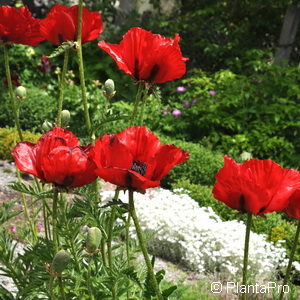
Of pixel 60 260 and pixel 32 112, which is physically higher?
pixel 60 260

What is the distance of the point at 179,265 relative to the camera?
4.05 metres

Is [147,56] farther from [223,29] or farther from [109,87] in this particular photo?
[223,29]

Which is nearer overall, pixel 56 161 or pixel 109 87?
pixel 56 161

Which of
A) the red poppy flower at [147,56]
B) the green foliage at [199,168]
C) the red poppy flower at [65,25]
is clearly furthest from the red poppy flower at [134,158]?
the green foliage at [199,168]

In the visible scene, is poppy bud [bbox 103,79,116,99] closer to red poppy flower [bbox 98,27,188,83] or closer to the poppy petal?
red poppy flower [bbox 98,27,188,83]

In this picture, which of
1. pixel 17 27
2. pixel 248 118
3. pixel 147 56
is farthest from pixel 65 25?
pixel 248 118

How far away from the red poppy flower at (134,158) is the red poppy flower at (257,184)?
0.11 metres

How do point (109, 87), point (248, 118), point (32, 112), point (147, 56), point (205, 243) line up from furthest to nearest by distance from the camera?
point (32, 112), point (248, 118), point (205, 243), point (109, 87), point (147, 56)

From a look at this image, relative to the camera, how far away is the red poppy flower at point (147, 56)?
145 centimetres

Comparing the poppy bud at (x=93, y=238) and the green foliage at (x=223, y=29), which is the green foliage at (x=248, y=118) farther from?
the poppy bud at (x=93, y=238)

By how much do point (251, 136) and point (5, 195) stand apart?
2.82 meters

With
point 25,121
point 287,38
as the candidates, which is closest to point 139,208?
point 25,121

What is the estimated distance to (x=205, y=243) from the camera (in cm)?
413

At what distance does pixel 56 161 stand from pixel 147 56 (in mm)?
377
